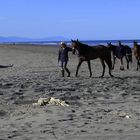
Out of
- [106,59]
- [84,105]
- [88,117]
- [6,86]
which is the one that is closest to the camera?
[88,117]

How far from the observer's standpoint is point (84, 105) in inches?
472

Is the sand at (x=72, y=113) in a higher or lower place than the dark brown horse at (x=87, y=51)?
lower

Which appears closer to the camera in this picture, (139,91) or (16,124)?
(16,124)

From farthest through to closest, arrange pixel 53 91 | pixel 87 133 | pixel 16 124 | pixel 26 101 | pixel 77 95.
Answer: pixel 53 91
pixel 77 95
pixel 26 101
pixel 16 124
pixel 87 133

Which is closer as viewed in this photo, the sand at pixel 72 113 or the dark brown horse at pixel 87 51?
the sand at pixel 72 113

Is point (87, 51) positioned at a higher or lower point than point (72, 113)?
higher

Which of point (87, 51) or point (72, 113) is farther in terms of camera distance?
point (87, 51)

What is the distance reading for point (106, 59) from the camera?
2189 cm

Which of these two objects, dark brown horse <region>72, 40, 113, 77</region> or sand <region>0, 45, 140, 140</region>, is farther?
dark brown horse <region>72, 40, 113, 77</region>

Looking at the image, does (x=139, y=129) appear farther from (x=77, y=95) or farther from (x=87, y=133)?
(x=77, y=95)

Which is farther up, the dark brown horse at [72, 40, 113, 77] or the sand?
the dark brown horse at [72, 40, 113, 77]

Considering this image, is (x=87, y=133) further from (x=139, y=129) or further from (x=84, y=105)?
(x=84, y=105)

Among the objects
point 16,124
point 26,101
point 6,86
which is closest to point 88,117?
point 16,124

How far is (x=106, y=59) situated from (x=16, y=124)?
12.9m
